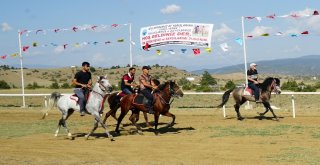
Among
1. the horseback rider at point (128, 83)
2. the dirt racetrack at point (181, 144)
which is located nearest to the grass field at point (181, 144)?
the dirt racetrack at point (181, 144)

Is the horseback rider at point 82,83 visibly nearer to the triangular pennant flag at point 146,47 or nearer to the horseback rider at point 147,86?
the horseback rider at point 147,86

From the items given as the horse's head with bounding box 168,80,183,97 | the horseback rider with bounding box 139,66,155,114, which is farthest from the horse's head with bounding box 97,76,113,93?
the horse's head with bounding box 168,80,183,97

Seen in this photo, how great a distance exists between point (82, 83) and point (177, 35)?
518 inches

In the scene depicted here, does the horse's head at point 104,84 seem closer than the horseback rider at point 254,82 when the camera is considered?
Yes

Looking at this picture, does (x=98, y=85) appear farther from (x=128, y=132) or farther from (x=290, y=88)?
(x=290, y=88)

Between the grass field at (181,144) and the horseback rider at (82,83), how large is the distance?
1.31 m

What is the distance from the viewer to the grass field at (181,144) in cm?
1289

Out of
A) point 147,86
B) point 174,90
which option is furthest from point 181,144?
point 147,86

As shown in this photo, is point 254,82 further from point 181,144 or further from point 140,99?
point 181,144

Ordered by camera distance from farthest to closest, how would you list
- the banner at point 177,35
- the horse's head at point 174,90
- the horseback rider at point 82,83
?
the banner at point 177,35 < the horse's head at point 174,90 < the horseback rider at point 82,83

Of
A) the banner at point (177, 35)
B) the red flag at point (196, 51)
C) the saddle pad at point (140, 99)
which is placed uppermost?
the banner at point (177, 35)

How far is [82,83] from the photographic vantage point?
17.6 metres

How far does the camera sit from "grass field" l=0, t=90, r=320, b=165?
508 inches

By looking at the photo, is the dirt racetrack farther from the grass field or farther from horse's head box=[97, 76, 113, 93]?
horse's head box=[97, 76, 113, 93]
